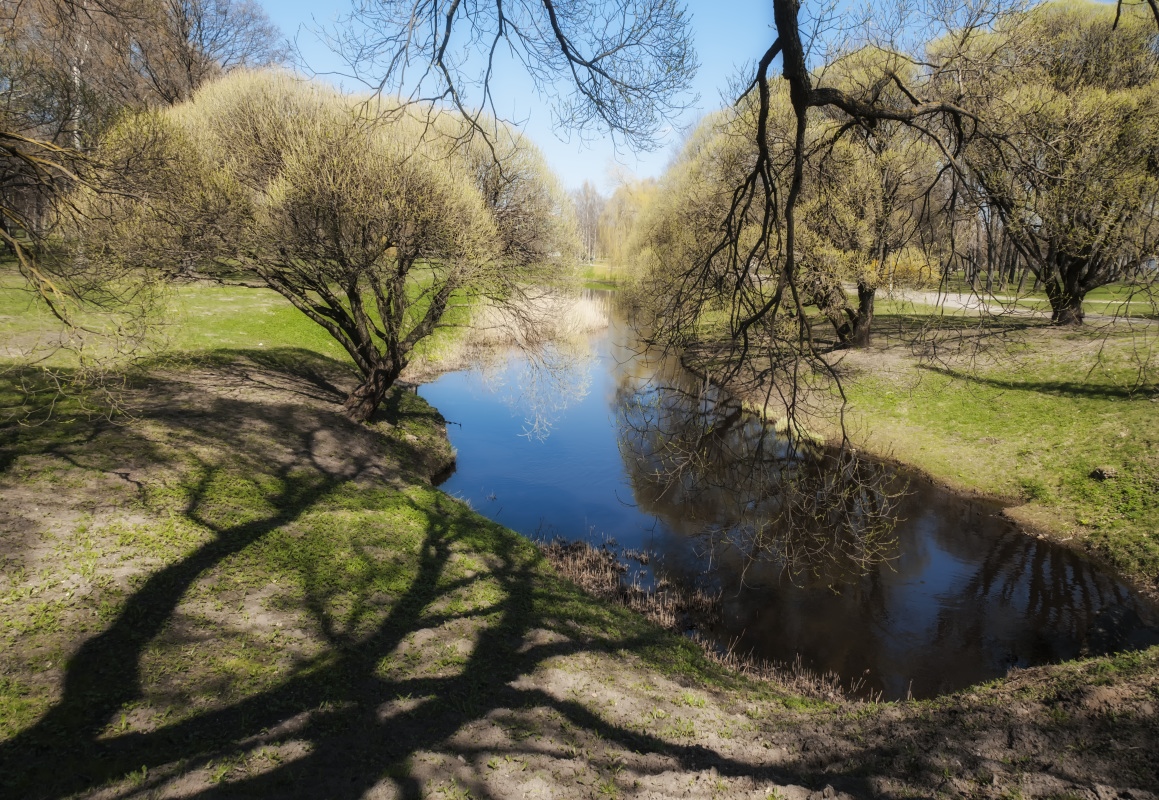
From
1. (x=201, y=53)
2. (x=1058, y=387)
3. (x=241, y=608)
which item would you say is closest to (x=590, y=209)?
(x=201, y=53)

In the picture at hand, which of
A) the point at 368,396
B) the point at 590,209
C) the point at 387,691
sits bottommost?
the point at 387,691

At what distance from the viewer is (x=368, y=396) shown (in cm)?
1363

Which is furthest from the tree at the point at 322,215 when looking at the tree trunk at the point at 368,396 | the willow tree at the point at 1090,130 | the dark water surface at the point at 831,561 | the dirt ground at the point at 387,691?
the willow tree at the point at 1090,130

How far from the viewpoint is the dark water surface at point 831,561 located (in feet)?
26.2

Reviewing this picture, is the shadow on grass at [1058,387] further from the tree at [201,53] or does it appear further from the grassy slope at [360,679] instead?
the tree at [201,53]

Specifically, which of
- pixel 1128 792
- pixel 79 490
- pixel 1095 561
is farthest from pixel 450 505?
pixel 1095 561

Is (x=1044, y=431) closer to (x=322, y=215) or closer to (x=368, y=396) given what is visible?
(x=368, y=396)

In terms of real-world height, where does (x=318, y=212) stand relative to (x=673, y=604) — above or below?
above

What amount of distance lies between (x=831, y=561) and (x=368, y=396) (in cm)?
1045

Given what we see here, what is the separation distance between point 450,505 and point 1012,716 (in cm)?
854

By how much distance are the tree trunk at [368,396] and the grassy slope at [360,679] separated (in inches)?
147

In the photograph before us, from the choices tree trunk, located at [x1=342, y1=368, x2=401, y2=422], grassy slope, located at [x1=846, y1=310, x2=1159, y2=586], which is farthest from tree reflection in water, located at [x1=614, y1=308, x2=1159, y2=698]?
tree trunk, located at [x1=342, y1=368, x2=401, y2=422]

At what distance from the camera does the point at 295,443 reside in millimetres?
11312

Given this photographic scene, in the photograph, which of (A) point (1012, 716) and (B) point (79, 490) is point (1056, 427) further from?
(B) point (79, 490)
